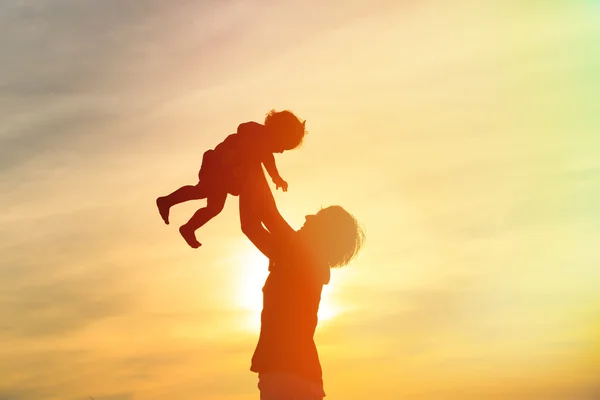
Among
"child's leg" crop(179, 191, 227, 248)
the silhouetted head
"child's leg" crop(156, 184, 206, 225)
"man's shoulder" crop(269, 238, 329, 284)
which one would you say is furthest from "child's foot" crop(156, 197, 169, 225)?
the silhouetted head

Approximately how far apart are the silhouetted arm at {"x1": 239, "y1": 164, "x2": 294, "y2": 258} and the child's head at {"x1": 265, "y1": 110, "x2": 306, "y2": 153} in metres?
0.56

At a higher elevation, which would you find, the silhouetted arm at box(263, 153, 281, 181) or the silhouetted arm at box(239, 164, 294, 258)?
the silhouetted arm at box(263, 153, 281, 181)

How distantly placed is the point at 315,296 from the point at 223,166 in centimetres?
179

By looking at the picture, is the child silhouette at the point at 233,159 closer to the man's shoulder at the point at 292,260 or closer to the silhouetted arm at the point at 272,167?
the silhouetted arm at the point at 272,167

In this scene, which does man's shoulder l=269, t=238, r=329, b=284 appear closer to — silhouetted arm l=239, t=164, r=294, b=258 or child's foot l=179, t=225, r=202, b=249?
silhouetted arm l=239, t=164, r=294, b=258

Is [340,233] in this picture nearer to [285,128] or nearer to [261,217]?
[261,217]

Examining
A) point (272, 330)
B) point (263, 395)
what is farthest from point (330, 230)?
point (263, 395)

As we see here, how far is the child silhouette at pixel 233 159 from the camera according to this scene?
8.15m

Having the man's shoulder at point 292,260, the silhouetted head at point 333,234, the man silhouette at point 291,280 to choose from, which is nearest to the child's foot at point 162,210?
the man silhouette at point 291,280

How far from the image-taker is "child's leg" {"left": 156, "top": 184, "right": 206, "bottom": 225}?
8453 millimetres

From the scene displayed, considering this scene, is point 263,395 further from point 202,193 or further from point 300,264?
point 202,193

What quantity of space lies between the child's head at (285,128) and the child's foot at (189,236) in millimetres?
1387

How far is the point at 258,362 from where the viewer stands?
7.79 metres

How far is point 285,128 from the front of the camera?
A: 8.25 m
